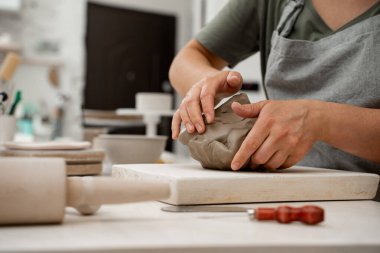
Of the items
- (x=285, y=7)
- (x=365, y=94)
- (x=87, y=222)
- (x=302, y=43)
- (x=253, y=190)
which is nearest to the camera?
(x=87, y=222)

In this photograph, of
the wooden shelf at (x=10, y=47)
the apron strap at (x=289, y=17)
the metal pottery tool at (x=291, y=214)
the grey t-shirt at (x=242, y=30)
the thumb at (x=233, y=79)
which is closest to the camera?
the metal pottery tool at (x=291, y=214)

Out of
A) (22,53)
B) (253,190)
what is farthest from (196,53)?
(22,53)

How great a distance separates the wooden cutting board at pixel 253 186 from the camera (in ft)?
2.37

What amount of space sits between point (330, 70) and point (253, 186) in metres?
0.51

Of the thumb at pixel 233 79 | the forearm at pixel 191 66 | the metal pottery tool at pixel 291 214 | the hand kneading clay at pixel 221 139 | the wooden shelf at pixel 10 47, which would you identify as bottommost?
the metal pottery tool at pixel 291 214

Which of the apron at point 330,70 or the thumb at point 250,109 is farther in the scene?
the apron at point 330,70

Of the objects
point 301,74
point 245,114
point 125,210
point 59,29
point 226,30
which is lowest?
point 125,210

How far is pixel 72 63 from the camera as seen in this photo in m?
Result: 5.05

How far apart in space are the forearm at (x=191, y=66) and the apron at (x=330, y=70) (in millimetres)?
193

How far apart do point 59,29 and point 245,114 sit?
4506 mm

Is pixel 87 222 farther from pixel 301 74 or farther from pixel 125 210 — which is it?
pixel 301 74

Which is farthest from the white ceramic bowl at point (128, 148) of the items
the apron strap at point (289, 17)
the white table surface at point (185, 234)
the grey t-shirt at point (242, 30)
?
the white table surface at point (185, 234)

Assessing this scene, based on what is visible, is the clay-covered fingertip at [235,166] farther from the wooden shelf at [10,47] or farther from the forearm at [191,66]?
the wooden shelf at [10,47]

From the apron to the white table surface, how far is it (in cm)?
47
